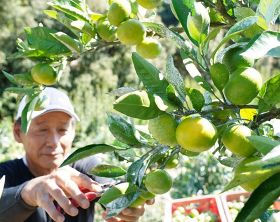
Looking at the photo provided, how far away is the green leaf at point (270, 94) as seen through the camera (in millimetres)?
557

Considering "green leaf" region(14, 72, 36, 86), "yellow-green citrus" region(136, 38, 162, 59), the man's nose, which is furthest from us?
the man's nose

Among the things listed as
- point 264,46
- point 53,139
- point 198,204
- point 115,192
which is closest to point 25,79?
point 115,192

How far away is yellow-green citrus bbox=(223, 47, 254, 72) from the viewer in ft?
1.88

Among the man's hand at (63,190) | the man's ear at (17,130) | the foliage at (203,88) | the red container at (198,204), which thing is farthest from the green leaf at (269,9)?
the red container at (198,204)

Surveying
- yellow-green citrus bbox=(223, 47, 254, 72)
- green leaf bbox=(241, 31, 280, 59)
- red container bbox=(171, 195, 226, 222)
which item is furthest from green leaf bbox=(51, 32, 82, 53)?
red container bbox=(171, 195, 226, 222)

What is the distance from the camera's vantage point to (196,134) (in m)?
0.51

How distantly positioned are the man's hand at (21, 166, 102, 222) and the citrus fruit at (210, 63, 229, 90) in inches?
19.9

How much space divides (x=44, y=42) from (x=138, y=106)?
34 cm

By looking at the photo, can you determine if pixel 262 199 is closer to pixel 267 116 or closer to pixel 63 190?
pixel 267 116

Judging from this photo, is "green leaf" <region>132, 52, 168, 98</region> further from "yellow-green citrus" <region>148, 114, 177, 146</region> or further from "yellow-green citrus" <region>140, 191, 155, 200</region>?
"yellow-green citrus" <region>140, 191, 155, 200</region>

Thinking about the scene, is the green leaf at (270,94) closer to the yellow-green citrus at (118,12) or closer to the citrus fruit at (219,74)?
the citrus fruit at (219,74)

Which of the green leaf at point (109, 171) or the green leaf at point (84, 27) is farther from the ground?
the green leaf at point (84, 27)

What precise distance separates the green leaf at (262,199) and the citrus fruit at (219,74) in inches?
7.9

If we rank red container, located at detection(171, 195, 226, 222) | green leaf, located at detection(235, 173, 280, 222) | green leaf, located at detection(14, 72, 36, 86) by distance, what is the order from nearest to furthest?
green leaf, located at detection(235, 173, 280, 222)
green leaf, located at detection(14, 72, 36, 86)
red container, located at detection(171, 195, 226, 222)
